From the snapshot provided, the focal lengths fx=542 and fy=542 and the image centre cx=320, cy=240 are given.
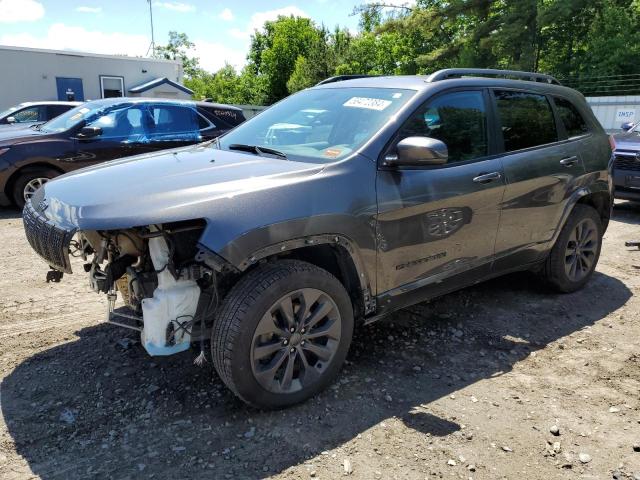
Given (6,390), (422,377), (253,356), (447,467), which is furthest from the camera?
(422,377)

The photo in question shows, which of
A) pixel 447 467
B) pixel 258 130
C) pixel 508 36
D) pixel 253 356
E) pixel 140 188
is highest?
pixel 508 36

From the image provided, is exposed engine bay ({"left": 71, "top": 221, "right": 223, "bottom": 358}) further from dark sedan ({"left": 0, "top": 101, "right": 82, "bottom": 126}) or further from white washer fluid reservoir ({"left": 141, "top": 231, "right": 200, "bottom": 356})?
dark sedan ({"left": 0, "top": 101, "right": 82, "bottom": 126})

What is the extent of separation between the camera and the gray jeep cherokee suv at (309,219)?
8.88ft

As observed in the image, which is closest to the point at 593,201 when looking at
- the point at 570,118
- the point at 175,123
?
the point at 570,118

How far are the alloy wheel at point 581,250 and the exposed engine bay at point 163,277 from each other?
130 inches

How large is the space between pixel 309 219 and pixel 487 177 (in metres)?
1.54

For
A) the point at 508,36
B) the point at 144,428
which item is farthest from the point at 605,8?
the point at 144,428

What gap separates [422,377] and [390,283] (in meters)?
0.63

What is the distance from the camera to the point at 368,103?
3.57m

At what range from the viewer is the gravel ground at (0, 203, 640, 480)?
2596 mm

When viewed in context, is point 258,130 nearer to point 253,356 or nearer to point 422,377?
point 253,356

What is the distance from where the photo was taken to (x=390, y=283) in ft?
10.8

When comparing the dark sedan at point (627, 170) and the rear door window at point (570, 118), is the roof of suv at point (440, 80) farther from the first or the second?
the dark sedan at point (627, 170)

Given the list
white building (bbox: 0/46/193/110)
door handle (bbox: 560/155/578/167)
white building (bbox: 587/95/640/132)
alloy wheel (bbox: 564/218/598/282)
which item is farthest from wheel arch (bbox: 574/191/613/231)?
white building (bbox: 0/46/193/110)
